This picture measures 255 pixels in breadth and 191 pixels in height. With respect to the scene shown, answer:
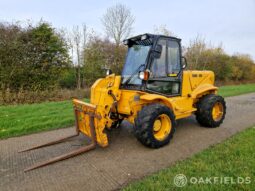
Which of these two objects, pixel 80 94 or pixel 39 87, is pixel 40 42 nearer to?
pixel 39 87

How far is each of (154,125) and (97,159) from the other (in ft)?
4.33

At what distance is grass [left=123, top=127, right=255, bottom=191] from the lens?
2867 mm

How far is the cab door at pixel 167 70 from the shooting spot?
461 centimetres

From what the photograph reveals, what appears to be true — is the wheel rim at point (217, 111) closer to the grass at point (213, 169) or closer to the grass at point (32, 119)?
the grass at point (213, 169)

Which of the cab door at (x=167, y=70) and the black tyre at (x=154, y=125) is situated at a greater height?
the cab door at (x=167, y=70)

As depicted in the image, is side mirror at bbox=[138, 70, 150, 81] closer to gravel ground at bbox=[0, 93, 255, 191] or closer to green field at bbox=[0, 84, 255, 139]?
gravel ground at bbox=[0, 93, 255, 191]

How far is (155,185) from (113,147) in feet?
5.38

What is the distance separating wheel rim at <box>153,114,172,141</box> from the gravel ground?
268mm

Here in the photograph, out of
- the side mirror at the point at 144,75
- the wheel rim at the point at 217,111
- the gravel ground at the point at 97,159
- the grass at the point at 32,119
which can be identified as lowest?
the gravel ground at the point at 97,159

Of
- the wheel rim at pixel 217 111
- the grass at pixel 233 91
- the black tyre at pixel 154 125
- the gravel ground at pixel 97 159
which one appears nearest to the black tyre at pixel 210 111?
the wheel rim at pixel 217 111

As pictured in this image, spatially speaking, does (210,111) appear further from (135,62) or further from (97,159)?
(97,159)

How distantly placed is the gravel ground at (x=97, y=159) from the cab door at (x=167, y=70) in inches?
47.0
